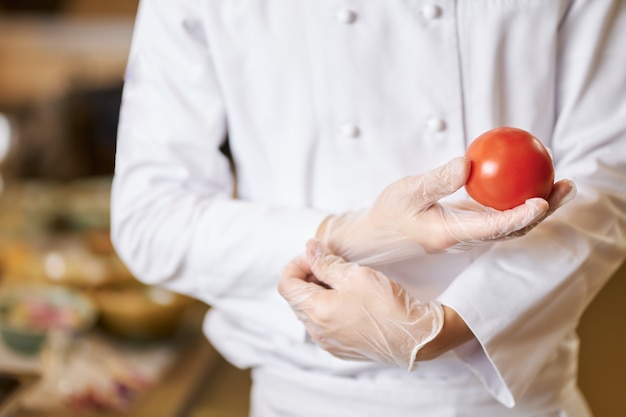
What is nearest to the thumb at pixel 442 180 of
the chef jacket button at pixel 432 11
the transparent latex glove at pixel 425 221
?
the transparent latex glove at pixel 425 221

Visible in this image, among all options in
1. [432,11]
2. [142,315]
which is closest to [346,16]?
[432,11]

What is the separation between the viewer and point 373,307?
33.0 inches

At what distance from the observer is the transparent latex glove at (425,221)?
2.52ft

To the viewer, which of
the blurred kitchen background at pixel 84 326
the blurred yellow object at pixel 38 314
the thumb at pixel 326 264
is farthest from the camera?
the blurred yellow object at pixel 38 314

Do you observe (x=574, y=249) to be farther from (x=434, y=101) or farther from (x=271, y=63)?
(x=271, y=63)

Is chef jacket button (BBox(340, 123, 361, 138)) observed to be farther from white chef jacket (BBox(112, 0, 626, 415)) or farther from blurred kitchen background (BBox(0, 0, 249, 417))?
blurred kitchen background (BBox(0, 0, 249, 417))

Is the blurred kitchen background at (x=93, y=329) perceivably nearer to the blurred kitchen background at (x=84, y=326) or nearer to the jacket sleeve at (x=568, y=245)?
the blurred kitchen background at (x=84, y=326)

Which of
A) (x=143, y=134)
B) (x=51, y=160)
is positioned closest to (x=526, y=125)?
(x=143, y=134)

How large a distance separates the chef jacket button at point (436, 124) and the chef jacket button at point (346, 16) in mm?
148

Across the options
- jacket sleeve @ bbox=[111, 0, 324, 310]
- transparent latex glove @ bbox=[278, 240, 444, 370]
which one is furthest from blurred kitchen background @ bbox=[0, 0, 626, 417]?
transparent latex glove @ bbox=[278, 240, 444, 370]

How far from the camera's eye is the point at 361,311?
0.84 m

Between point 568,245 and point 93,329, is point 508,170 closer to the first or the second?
point 568,245

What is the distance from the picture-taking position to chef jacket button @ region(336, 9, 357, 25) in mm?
948

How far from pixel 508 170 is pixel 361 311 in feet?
0.70
